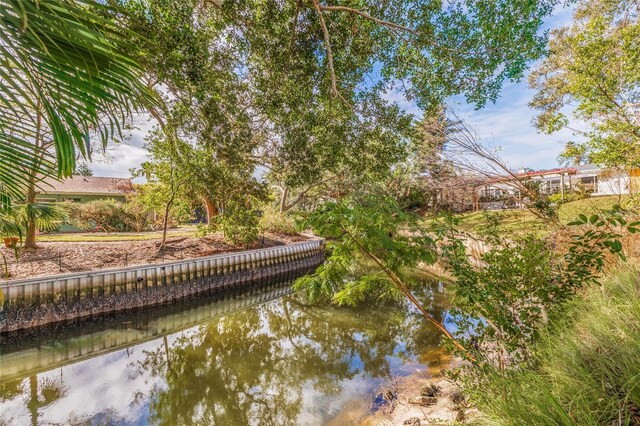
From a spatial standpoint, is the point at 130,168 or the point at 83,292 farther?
A: the point at 130,168

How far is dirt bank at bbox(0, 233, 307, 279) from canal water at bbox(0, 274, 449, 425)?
5.84ft

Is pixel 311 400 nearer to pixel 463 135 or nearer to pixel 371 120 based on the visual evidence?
pixel 463 135

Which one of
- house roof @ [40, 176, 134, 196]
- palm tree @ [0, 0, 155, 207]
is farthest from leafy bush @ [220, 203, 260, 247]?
house roof @ [40, 176, 134, 196]

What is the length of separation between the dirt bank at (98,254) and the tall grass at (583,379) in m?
8.80

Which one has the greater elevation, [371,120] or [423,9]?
[423,9]

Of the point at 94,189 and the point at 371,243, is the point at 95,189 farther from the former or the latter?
the point at 371,243

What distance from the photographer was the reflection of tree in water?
3877mm

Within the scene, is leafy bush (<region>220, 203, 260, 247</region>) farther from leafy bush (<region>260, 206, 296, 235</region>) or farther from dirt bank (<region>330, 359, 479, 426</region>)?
dirt bank (<region>330, 359, 479, 426</region>)

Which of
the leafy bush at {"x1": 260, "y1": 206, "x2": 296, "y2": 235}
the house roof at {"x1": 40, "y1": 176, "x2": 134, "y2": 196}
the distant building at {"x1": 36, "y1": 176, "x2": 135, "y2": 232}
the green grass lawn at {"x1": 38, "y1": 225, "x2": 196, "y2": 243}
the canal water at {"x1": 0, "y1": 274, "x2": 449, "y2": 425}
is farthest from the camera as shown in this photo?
the house roof at {"x1": 40, "y1": 176, "x2": 134, "y2": 196}

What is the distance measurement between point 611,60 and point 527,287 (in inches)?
307

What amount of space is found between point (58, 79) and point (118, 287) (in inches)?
283

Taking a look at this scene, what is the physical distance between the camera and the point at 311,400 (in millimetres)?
4043

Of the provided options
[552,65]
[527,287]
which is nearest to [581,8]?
[552,65]

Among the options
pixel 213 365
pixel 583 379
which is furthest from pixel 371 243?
pixel 213 365
